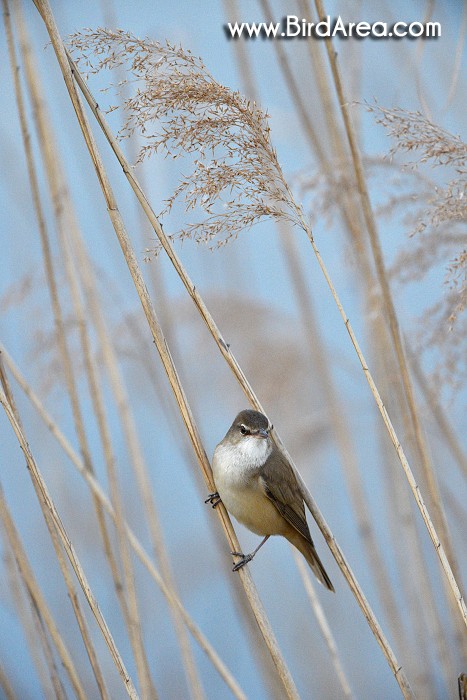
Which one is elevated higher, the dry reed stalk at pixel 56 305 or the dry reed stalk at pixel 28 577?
the dry reed stalk at pixel 56 305

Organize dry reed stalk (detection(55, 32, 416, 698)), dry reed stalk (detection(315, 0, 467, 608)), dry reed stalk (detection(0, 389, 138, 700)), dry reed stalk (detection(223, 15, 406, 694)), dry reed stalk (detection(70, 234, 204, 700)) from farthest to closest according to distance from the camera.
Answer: dry reed stalk (detection(223, 15, 406, 694)) < dry reed stalk (detection(70, 234, 204, 700)) < dry reed stalk (detection(315, 0, 467, 608)) < dry reed stalk (detection(0, 389, 138, 700)) < dry reed stalk (detection(55, 32, 416, 698))

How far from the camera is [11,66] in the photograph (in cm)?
176

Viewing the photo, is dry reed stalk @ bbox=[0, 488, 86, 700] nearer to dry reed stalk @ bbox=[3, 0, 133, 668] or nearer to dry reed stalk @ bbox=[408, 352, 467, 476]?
dry reed stalk @ bbox=[3, 0, 133, 668]

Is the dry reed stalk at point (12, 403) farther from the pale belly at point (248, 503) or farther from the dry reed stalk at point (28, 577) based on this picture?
the pale belly at point (248, 503)

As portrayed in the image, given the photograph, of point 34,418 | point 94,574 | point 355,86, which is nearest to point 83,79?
point 355,86

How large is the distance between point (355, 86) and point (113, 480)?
161 cm

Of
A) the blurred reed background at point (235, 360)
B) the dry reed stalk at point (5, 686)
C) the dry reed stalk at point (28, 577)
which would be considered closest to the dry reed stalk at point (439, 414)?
the blurred reed background at point (235, 360)

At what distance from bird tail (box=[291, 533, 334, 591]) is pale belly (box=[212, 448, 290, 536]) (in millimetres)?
54

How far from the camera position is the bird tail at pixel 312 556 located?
1914mm

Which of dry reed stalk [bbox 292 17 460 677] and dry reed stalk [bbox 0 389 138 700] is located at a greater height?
dry reed stalk [bbox 292 17 460 677]

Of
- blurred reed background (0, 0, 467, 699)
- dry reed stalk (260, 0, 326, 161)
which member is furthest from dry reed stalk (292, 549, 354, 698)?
dry reed stalk (260, 0, 326, 161)

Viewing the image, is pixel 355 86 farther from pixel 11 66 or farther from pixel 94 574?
pixel 94 574

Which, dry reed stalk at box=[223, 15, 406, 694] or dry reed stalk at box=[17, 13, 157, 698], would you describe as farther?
dry reed stalk at box=[223, 15, 406, 694]

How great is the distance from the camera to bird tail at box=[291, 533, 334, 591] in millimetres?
1914
